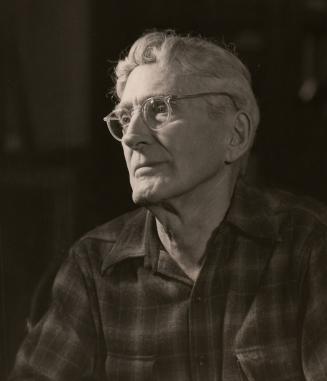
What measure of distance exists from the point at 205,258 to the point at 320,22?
558 mm

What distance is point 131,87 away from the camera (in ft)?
3.76

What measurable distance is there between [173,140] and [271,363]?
0.48 meters

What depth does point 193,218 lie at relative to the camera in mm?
1165

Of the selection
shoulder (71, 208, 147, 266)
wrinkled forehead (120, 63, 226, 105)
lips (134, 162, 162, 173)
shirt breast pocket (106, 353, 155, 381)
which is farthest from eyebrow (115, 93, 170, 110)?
shirt breast pocket (106, 353, 155, 381)

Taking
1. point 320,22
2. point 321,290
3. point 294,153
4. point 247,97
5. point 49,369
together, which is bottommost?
point 49,369

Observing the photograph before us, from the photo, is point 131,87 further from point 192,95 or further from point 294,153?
point 294,153

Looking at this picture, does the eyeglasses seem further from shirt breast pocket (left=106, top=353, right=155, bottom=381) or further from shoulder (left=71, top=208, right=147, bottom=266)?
shirt breast pocket (left=106, top=353, right=155, bottom=381)

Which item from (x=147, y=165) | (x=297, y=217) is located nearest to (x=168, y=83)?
(x=147, y=165)

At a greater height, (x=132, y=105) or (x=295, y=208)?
(x=132, y=105)

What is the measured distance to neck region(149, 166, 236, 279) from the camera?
115cm

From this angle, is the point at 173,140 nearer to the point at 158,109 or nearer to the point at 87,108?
the point at 158,109

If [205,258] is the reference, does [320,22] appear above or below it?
above

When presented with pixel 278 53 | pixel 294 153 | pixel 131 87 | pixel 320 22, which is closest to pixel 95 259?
pixel 131 87

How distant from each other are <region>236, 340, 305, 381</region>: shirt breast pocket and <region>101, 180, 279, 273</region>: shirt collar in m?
0.22
